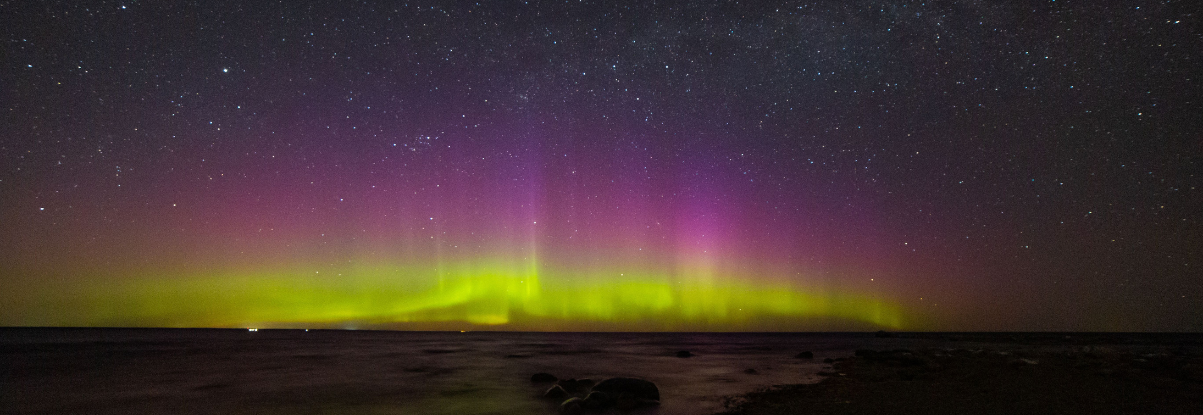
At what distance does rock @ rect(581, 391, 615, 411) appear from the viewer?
1196 cm

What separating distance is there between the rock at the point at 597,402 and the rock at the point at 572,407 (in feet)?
0.49

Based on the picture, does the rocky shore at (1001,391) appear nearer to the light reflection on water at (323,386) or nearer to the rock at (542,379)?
the light reflection on water at (323,386)

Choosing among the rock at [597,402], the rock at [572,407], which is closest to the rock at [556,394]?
the rock at [572,407]

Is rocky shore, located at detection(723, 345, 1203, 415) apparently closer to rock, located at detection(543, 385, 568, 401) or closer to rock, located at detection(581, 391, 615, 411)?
rock, located at detection(581, 391, 615, 411)

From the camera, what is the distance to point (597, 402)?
12.1 m

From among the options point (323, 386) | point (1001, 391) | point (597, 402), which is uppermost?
point (597, 402)

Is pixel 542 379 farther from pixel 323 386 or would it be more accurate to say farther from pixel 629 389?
pixel 323 386

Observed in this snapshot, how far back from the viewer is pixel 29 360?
29.1m

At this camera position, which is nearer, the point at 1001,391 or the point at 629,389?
the point at 1001,391

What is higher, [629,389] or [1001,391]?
[629,389]

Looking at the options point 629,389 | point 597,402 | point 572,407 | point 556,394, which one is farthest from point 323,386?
point 629,389

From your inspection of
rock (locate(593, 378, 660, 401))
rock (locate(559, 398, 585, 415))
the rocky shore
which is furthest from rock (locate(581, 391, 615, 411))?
the rocky shore

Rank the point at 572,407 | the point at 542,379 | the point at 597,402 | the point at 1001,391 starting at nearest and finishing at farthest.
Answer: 1. the point at 572,407
2. the point at 597,402
3. the point at 1001,391
4. the point at 542,379

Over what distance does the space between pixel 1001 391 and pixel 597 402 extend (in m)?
9.11
